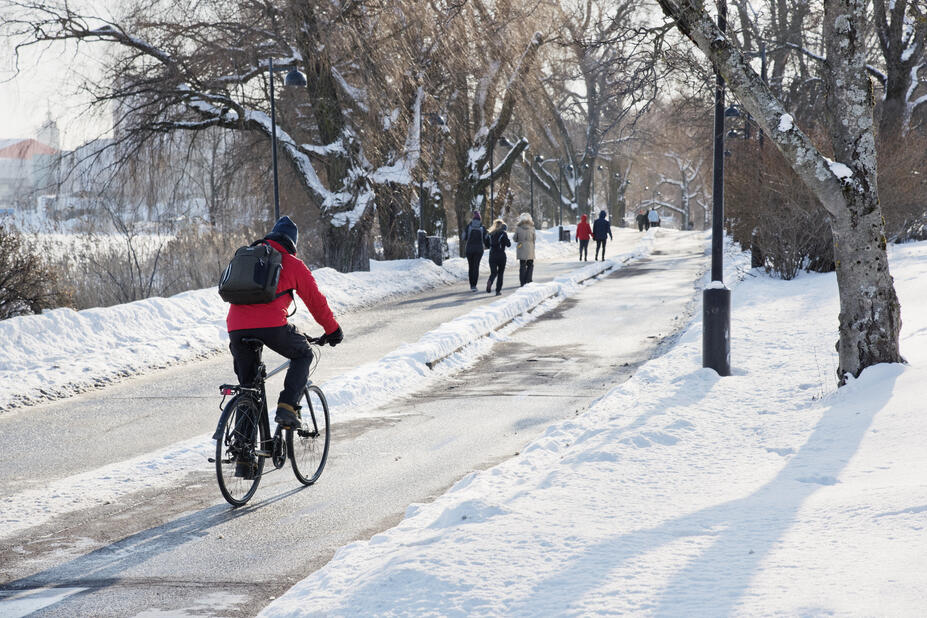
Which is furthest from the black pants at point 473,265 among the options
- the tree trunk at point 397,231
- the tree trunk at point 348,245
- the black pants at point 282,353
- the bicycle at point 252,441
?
the black pants at point 282,353

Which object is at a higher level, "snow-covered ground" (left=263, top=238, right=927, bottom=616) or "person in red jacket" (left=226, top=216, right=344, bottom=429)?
"person in red jacket" (left=226, top=216, right=344, bottom=429)

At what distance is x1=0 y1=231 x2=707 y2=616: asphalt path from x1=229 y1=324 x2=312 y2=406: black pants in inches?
32.3

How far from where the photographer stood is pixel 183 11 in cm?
2111

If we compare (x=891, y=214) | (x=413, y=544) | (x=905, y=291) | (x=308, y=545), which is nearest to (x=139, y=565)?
(x=308, y=545)

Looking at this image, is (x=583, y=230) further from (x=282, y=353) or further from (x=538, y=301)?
(x=282, y=353)

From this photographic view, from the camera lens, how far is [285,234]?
6.13 meters

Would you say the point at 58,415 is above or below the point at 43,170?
below

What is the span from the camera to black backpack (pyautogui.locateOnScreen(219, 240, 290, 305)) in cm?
573

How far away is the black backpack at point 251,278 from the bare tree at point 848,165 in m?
4.74

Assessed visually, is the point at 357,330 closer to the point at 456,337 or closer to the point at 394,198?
the point at 456,337

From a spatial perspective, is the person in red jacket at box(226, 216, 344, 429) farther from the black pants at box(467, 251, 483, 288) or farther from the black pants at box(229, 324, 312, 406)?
the black pants at box(467, 251, 483, 288)

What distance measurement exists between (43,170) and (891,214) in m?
20.2

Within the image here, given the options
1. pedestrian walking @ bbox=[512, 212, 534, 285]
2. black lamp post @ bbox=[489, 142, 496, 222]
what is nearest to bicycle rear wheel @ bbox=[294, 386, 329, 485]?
pedestrian walking @ bbox=[512, 212, 534, 285]

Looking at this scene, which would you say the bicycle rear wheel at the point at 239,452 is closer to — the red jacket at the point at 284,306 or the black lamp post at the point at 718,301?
the red jacket at the point at 284,306
